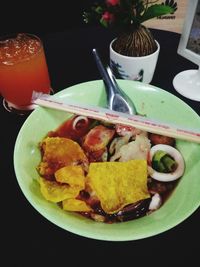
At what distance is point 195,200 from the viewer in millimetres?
656

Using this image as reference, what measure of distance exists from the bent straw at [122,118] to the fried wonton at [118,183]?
15 centimetres

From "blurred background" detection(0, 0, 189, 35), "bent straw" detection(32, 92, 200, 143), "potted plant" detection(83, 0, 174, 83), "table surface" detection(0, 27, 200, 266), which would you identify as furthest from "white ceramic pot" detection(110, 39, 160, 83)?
"blurred background" detection(0, 0, 189, 35)

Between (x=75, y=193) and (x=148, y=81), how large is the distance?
24.9 inches

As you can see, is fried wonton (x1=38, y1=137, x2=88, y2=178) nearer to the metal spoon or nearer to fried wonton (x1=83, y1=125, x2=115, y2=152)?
fried wonton (x1=83, y1=125, x2=115, y2=152)

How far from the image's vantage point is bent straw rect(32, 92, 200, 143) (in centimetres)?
83

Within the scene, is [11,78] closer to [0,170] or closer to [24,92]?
[24,92]

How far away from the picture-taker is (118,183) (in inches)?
29.0

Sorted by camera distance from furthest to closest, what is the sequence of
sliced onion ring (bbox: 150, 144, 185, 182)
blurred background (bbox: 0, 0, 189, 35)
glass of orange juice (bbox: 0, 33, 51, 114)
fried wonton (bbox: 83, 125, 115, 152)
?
blurred background (bbox: 0, 0, 189, 35) < glass of orange juice (bbox: 0, 33, 51, 114) < fried wonton (bbox: 83, 125, 115, 152) < sliced onion ring (bbox: 150, 144, 185, 182)

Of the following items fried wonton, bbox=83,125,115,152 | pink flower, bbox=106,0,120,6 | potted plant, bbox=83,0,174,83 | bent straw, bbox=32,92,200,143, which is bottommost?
fried wonton, bbox=83,125,115,152

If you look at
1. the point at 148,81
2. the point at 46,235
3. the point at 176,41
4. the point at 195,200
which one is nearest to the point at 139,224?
the point at 195,200

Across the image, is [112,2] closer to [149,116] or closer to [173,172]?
[149,116]

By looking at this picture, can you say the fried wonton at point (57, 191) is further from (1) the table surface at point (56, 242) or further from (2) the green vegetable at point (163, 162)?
(2) the green vegetable at point (163, 162)

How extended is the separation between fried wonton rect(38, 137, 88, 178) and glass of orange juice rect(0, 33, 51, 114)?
30 cm

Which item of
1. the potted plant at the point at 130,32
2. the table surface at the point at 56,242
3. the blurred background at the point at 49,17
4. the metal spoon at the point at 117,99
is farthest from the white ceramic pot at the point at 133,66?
the blurred background at the point at 49,17
